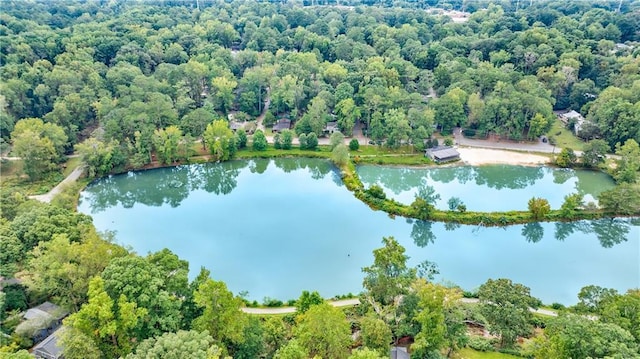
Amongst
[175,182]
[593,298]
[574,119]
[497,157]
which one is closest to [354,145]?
[497,157]

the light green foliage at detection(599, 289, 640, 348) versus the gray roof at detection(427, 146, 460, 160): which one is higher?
the gray roof at detection(427, 146, 460, 160)

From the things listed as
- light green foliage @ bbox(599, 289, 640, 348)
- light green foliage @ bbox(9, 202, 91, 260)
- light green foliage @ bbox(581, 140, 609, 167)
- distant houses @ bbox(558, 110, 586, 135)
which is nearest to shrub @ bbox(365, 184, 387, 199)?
light green foliage @ bbox(599, 289, 640, 348)

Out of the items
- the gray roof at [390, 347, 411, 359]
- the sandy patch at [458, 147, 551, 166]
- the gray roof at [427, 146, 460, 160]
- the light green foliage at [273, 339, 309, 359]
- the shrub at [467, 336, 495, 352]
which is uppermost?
the gray roof at [427, 146, 460, 160]

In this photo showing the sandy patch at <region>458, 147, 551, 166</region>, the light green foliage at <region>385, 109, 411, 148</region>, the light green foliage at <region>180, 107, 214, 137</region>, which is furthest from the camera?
the light green foliage at <region>180, 107, 214, 137</region>

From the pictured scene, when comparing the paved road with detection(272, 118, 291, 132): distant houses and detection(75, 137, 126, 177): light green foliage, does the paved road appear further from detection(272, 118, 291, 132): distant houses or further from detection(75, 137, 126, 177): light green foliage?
detection(75, 137, 126, 177): light green foliage

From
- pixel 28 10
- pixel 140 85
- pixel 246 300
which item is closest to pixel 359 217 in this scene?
pixel 246 300

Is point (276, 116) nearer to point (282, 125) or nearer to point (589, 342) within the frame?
point (282, 125)

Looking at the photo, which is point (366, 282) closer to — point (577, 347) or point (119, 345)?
point (577, 347)

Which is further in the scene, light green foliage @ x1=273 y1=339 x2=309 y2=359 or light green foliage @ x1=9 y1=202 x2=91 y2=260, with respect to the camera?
light green foliage @ x1=9 y1=202 x2=91 y2=260
